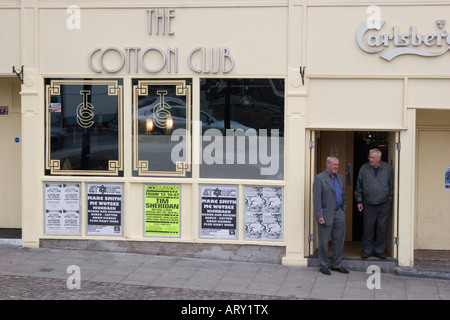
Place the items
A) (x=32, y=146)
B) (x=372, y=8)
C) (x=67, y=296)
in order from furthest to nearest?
(x=32, y=146) → (x=372, y=8) → (x=67, y=296)

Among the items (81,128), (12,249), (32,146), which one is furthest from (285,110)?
(12,249)

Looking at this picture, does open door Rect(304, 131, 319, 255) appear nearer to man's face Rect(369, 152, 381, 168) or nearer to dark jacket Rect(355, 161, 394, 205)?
dark jacket Rect(355, 161, 394, 205)

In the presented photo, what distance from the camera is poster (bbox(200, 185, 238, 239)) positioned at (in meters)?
10.5

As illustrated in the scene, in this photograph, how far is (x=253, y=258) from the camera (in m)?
10.5

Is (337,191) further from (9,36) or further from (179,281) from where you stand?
(9,36)

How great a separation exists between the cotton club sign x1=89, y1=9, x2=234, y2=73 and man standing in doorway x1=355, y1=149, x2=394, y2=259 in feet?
9.17

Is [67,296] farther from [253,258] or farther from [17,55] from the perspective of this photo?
[17,55]

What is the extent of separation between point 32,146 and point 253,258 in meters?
4.18

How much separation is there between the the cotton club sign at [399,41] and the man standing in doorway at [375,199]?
1.61m

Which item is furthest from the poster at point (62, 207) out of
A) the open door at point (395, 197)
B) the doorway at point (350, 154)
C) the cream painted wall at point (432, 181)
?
the cream painted wall at point (432, 181)

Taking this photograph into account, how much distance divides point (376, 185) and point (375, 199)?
23cm

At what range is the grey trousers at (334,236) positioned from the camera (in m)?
9.91

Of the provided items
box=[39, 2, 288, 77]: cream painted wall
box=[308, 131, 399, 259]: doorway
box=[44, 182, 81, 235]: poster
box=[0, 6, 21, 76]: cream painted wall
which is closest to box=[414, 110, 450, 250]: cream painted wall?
box=[308, 131, 399, 259]: doorway

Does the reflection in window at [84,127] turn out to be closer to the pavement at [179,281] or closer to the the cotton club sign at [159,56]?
the the cotton club sign at [159,56]
